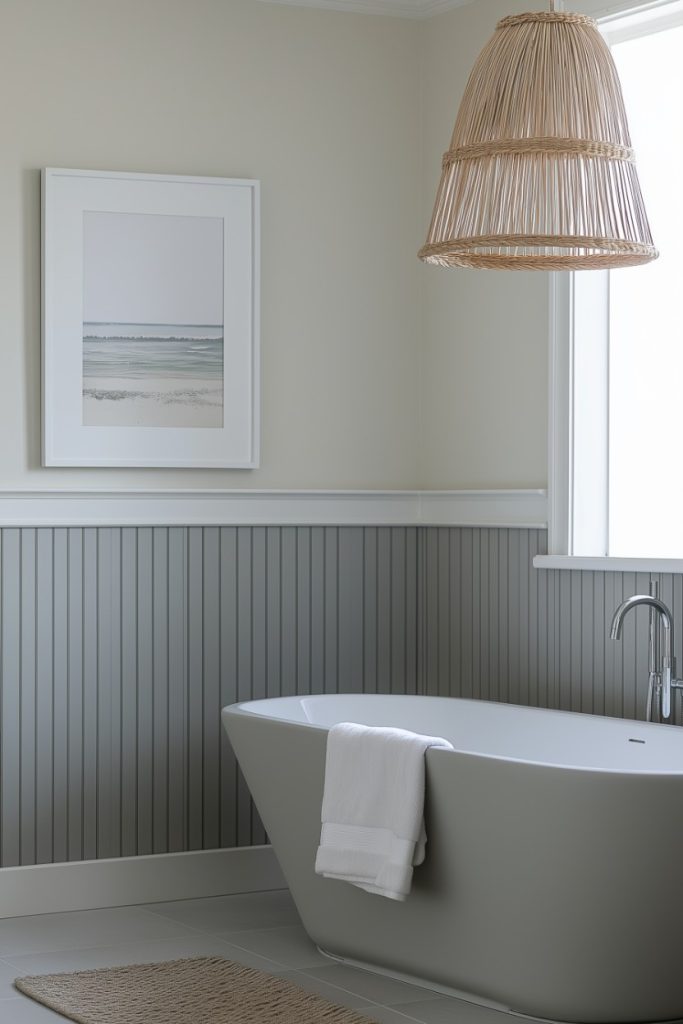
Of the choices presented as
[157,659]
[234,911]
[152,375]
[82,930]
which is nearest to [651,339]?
[152,375]

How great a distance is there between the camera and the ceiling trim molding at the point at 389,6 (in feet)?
14.3

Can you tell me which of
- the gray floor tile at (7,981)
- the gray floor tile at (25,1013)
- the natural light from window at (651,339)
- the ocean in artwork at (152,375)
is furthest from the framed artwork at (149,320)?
the gray floor tile at (25,1013)

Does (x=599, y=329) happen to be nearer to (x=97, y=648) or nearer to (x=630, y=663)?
(x=630, y=663)

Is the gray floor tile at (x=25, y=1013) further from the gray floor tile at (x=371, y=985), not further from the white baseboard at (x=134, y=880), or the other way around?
the white baseboard at (x=134, y=880)

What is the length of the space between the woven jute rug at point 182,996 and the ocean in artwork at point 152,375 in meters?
1.53

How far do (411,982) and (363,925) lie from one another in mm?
170

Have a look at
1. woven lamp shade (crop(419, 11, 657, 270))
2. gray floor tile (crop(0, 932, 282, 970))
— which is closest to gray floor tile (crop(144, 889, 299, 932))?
gray floor tile (crop(0, 932, 282, 970))

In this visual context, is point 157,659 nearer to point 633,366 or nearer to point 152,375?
point 152,375

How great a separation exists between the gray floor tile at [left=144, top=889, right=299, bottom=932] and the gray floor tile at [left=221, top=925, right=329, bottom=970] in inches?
2.5

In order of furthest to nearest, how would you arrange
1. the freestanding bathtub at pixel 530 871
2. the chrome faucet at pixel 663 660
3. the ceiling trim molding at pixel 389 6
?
the ceiling trim molding at pixel 389 6
the chrome faucet at pixel 663 660
the freestanding bathtub at pixel 530 871

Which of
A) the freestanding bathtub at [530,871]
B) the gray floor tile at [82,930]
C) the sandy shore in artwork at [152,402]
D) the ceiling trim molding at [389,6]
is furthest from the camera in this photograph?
the ceiling trim molding at [389,6]

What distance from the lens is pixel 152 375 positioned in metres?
4.14

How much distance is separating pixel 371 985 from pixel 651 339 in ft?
6.01

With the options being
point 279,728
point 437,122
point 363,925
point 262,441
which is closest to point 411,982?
point 363,925
